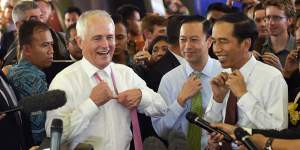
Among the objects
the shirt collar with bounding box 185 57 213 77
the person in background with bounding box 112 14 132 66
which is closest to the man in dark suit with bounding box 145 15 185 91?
the person in background with bounding box 112 14 132 66

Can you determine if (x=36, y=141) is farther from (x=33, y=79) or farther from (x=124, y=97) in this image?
(x=124, y=97)

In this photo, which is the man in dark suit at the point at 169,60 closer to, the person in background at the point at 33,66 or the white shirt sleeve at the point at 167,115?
the white shirt sleeve at the point at 167,115

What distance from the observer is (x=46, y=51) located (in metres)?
3.95

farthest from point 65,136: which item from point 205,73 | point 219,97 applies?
point 205,73

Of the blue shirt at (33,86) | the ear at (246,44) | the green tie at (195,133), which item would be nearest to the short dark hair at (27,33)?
the blue shirt at (33,86)

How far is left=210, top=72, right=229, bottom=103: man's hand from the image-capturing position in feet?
10.8

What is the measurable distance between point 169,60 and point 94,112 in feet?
4.48

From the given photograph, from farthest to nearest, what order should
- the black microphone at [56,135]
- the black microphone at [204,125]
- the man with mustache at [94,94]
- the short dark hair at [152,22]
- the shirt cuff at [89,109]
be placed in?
1. the short dark hair at [152,22]
2. the man with mustache at [94,94]
3. the shirt cuff at [89,109]
4. the black microphone at [204,125]
5. the black microphone at [56,135]

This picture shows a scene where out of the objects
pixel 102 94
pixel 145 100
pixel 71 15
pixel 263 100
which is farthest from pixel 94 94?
pixel 71 15

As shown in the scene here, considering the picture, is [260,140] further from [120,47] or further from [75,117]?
[120,47]

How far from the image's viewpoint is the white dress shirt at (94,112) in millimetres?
3195

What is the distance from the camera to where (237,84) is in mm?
3178

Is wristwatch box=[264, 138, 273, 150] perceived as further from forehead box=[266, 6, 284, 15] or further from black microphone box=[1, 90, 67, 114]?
forehead box=[266, 6, 284, 15]

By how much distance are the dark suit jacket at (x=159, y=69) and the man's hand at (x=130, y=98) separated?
0.98 meters
